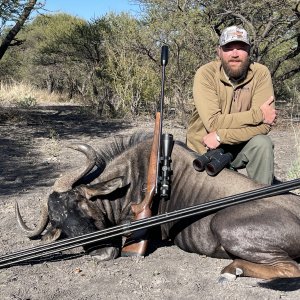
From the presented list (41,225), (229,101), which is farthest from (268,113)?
(41,225)

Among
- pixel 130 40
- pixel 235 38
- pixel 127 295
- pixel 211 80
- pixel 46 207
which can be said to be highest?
pixel 130 40

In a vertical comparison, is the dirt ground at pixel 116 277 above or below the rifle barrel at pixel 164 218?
below

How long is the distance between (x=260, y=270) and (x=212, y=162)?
943 mm

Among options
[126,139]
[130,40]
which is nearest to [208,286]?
[126,139]

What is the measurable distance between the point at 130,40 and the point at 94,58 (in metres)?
5.12

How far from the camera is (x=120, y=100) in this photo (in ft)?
51.4

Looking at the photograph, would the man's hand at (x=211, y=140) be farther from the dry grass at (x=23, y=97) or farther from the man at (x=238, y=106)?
the dry grass at (x=23, y=97)

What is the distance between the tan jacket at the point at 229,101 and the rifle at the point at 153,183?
0.61 m

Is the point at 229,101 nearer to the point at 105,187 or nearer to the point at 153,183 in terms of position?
the point at 153,183

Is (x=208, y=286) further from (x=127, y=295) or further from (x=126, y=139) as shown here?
(x=126, y=139)

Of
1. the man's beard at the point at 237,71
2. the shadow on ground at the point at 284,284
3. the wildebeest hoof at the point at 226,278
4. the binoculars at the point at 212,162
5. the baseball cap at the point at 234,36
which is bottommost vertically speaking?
the wildebeest hoof at the point at 226,278

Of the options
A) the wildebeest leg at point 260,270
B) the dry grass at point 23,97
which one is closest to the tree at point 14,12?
the dry grass at point 23,97

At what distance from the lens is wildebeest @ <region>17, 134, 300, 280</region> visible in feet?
11.5

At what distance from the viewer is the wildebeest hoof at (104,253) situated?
154 inches
